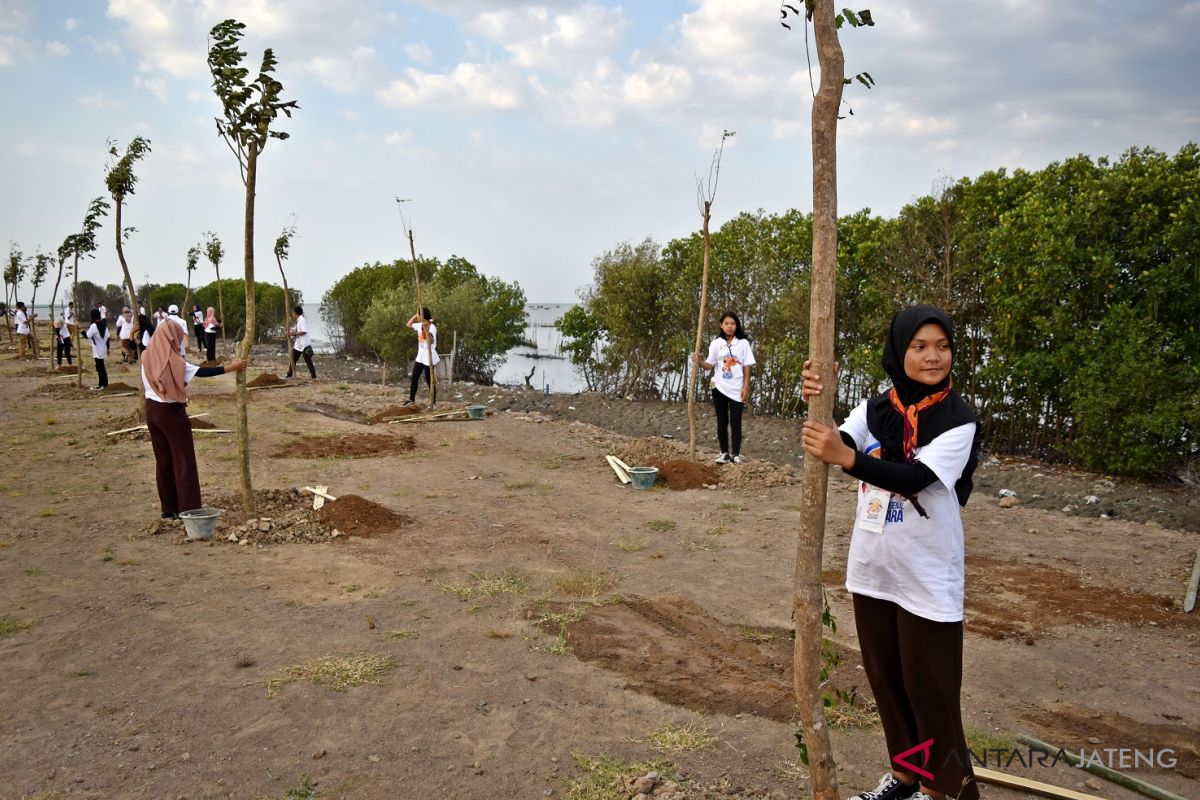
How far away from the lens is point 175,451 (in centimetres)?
704

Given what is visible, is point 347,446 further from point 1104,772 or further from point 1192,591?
point 1104,772

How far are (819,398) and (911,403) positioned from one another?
1.51 feet

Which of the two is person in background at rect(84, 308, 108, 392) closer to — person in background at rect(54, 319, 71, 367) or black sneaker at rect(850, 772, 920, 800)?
person in background at rect(54, 319, 71, 367)

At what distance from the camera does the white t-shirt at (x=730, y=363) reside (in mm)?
9664

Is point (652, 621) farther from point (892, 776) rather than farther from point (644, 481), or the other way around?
point (644, 481)

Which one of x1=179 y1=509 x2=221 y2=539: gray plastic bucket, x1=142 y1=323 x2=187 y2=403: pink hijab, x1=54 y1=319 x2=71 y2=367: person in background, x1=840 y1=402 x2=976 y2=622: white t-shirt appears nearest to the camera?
x1=840 y1=402 x2=976 y2=622: white t-shirt

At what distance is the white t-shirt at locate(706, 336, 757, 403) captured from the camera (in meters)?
9.66

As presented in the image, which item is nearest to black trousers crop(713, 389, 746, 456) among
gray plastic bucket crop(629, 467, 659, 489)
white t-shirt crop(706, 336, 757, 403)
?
white t-shirt crop(706, 336, 757, 403)

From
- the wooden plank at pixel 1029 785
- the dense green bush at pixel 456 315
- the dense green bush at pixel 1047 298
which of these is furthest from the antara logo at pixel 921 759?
the dense green bush at pixel 456 315

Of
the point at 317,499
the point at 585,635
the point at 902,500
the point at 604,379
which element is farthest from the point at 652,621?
the point at 604,379

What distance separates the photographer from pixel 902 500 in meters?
2.74

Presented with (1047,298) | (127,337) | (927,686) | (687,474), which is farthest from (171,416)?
(127,337)

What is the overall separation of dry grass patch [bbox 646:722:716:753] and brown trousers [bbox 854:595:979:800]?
0.96 metres

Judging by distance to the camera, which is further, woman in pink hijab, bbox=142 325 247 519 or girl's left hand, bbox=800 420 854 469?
woman in pink hijab, bbox=142 325 247 519
